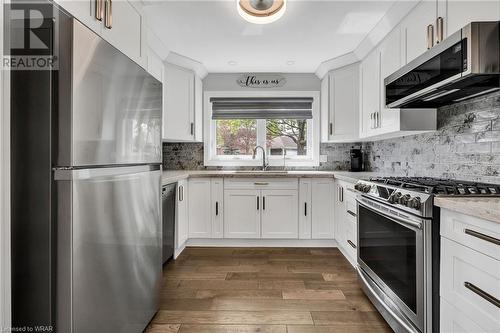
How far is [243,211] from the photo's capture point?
10.7 ft

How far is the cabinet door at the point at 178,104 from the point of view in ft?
10.2

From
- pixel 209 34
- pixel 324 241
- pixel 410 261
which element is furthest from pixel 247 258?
pixel 209 34

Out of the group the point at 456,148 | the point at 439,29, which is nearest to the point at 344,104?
the point at 456,148

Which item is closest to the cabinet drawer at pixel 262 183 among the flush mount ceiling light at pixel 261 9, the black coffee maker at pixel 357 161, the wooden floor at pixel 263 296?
the wooden floor at pixel 263 296

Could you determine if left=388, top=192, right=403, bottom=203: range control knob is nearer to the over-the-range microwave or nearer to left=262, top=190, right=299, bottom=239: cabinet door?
the over-the-range microwave

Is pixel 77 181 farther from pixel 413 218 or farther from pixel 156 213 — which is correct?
pixel 413 218

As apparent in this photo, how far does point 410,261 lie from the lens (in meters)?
1.47

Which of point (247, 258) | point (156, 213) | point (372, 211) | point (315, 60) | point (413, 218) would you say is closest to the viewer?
point (413, 218)

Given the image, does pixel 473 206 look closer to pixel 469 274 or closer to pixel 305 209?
pixel 469 274

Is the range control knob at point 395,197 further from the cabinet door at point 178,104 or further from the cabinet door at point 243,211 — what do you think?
the cabinet door at point 178,104

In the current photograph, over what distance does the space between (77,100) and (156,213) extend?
92 centimetres

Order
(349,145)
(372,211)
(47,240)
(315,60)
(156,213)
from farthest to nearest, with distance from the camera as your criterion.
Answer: (349,145), (315,60), (372,211), (156,213), (47,240)

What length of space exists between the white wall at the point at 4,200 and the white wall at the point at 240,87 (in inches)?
119

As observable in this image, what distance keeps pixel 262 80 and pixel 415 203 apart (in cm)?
282
